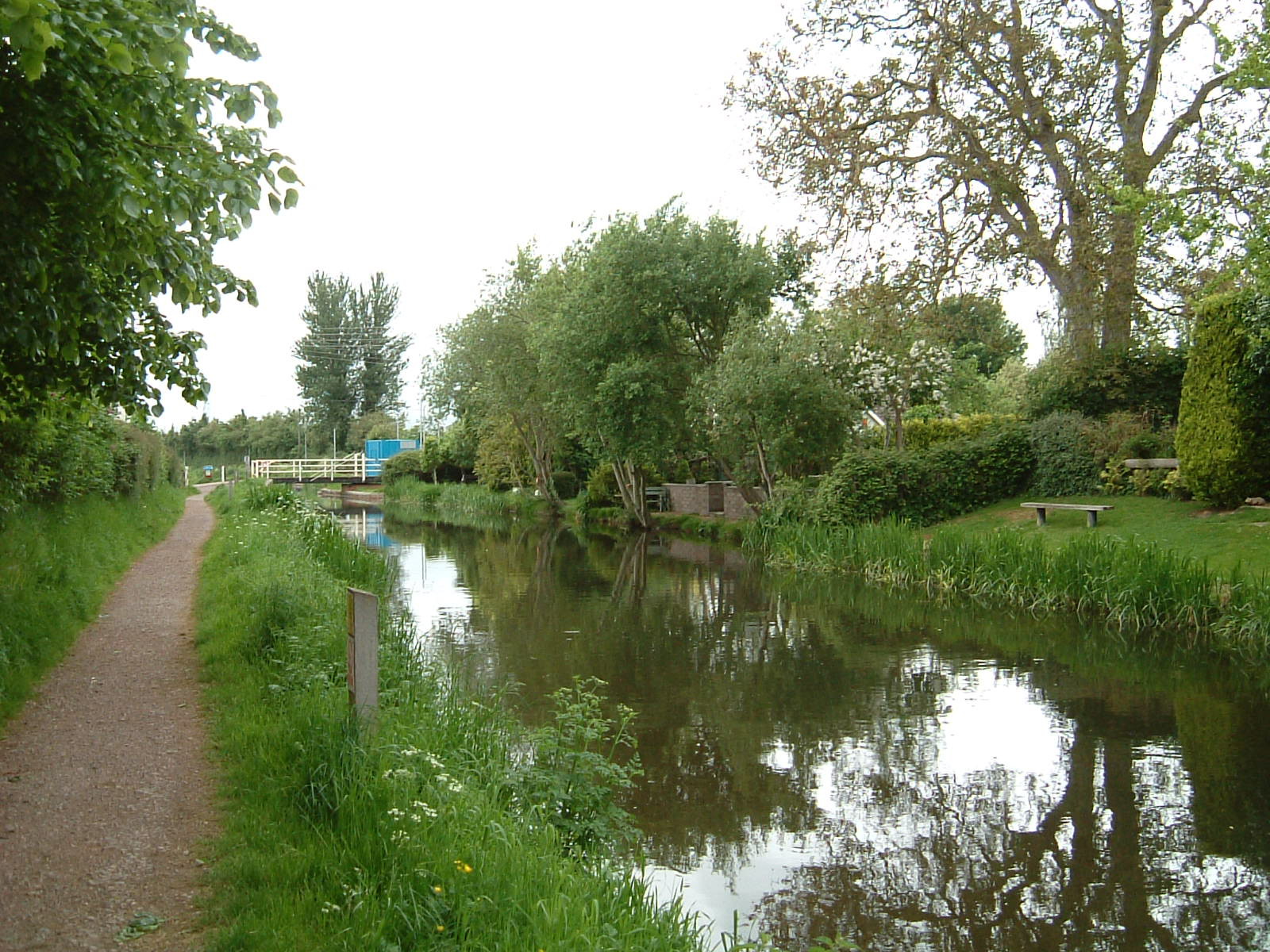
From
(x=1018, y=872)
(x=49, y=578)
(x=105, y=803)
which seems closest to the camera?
(x=105, y=803)

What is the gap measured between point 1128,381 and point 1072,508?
5.29m

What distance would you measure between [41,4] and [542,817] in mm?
3866

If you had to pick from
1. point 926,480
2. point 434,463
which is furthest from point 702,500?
point 434,463

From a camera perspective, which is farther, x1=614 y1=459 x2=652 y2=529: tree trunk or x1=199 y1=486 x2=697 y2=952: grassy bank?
x1=614 y1=459 x2=652 y2=529: tree trunk

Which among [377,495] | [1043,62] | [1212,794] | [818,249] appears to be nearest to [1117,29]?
[1043,62]

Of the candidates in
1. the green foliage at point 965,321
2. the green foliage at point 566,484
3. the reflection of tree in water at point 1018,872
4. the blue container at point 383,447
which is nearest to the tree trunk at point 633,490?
the green foliage at point 566,484

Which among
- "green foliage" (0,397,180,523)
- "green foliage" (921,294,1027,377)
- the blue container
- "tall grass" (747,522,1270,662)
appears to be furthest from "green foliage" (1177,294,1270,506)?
the blue container

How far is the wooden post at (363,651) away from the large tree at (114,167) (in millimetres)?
1947

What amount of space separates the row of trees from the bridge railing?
31999 millimetres

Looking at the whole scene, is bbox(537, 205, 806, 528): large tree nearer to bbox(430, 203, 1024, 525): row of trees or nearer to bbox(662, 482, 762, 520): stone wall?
bbox(430, 203, 1024, 525): row of trees

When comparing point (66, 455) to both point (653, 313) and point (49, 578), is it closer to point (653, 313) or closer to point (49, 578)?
point (49, 578)

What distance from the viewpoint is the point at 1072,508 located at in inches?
703

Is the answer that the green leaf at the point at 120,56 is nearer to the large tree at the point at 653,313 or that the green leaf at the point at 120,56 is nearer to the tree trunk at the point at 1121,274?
the tree trunk at the point at 1121,274

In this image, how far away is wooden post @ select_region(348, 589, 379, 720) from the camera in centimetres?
550
